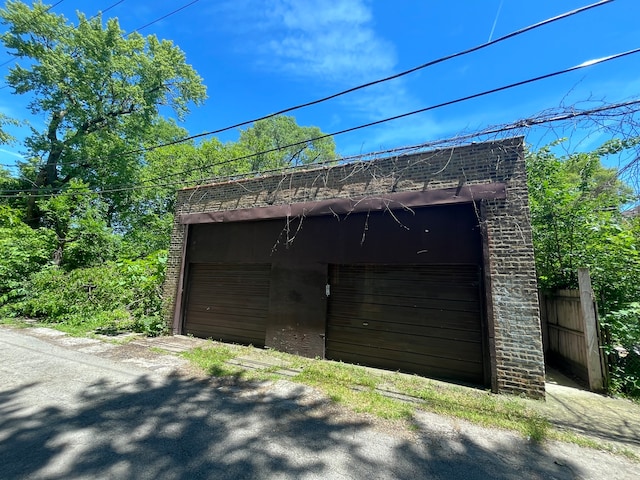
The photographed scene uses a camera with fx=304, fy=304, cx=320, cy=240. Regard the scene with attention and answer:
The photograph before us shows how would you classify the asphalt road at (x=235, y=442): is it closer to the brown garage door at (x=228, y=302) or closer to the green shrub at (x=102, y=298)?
the brown garage door at (x=228, y=302)

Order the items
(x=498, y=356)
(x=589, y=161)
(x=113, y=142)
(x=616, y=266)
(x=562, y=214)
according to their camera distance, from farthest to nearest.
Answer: (x=113, y=142) → (x=589, y=161) → (x=562, y=214) → (x=616, y=266) → (x=498, y=356)

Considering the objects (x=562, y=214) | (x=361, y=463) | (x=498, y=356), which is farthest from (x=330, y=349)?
(x=562, y=214)

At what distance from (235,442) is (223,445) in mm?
126

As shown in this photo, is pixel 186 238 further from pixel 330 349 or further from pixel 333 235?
pixel 330 349

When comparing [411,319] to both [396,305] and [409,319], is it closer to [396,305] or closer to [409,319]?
[409,319]

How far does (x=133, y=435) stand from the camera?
3.28 metres

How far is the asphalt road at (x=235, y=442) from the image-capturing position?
2.78 meters

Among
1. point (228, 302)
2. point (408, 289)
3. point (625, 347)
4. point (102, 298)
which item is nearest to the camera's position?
point (625, 347)

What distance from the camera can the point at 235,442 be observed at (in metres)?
3.23

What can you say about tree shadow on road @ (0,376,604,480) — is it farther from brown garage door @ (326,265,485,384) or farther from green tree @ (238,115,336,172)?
green tree @ (238,115,336,172)

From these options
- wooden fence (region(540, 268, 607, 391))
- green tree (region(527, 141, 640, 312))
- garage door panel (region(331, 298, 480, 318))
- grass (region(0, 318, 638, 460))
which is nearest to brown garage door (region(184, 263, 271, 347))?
grass (region(0, 318, 638, 460))

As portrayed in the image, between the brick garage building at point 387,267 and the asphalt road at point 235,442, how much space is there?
194 centimetres

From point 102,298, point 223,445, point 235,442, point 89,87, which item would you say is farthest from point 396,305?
point 89,87

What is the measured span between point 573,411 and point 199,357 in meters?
6.47
